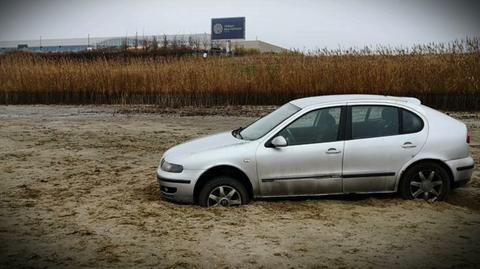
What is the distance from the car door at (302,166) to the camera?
630 centimetres

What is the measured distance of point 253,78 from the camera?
66.1 feet

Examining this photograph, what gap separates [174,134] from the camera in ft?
45.0

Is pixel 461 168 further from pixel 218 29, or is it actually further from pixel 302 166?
pixel 218 29

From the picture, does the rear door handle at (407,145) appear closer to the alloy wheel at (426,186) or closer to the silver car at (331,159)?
the silver car at (331,159)

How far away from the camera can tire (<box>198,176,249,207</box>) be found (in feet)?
20.8

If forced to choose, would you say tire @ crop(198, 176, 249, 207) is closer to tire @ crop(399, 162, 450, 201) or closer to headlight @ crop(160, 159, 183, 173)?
headlight @ crop(160, 159, 183, 173)

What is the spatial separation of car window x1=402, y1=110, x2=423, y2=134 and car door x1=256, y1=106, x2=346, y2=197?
0.86 metres

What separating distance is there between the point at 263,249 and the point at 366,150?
2.21m

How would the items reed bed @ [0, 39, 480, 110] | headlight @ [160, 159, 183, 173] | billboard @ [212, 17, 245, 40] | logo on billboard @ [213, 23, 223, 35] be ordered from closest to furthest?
headlight @ [160, 159, 183, 173], reed bed @ [0, 39, 480, 110], billboard @ [212, 17, 245, 40], logo on billboard @ [213, 23, 223, 35]

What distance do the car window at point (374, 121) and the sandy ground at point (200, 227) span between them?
34.8 inches

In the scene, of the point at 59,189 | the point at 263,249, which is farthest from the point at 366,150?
the point at 59,189

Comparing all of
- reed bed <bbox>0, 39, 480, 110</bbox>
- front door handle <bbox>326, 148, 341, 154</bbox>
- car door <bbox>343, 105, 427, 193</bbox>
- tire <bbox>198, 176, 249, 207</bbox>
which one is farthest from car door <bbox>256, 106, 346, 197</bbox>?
reed bed <bbox>0, 39, 480, 110</bbox>

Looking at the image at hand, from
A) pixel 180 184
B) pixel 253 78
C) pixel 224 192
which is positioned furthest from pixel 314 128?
pixel 253 78

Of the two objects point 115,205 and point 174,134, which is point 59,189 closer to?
point 115,205
